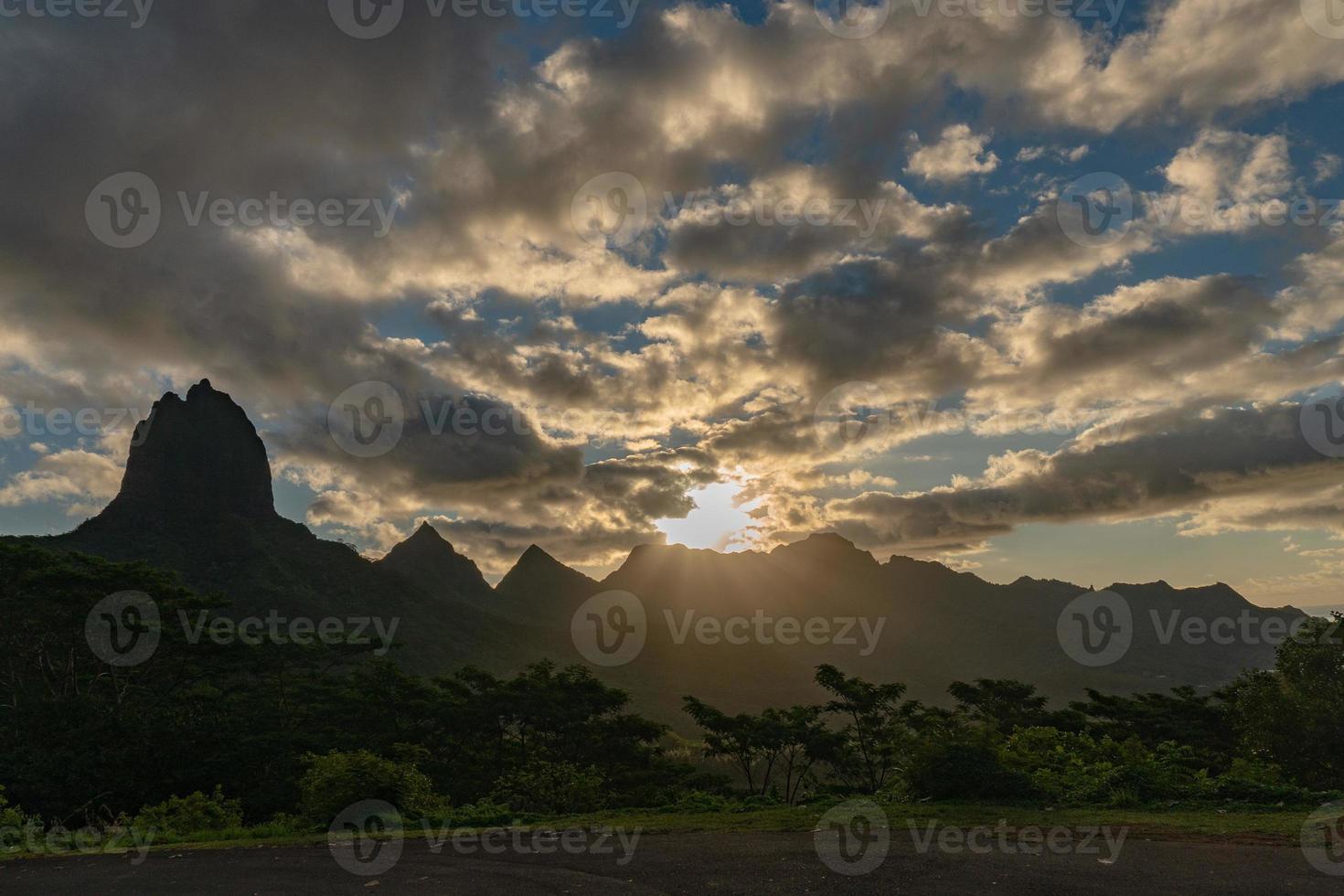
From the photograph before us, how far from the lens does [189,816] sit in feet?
67.3

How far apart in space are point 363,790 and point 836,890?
504 inches

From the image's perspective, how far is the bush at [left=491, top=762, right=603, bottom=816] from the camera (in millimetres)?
26828

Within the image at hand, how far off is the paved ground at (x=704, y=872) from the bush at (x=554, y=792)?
15.5 meters

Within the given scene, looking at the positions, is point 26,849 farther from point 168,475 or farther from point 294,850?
point 168,475

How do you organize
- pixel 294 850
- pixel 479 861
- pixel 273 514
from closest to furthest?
pixel 479 861
pixel 294 850
pixel 273 514

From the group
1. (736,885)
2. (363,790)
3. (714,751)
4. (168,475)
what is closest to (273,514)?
(168,475)

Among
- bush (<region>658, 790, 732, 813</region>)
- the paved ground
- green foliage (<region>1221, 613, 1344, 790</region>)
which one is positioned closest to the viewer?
the paved ground

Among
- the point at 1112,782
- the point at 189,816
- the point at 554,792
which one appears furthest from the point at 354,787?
the point at 1112,782

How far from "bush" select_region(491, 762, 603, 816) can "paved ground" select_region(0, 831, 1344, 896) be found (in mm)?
15472

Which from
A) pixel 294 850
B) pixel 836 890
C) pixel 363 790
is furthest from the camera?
pixel 363 790

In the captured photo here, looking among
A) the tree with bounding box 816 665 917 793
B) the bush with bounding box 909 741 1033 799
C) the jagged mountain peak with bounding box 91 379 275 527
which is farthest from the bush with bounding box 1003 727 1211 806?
the jagged mountain peak with bounding box 91 379 275 527

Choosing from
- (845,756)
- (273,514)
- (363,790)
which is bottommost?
(845,756)

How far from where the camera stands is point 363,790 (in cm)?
1714

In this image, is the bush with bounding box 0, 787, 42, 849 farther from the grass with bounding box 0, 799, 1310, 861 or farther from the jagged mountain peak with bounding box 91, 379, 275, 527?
the jagged mountain peak with bounding box 91, 379, 275, 527
